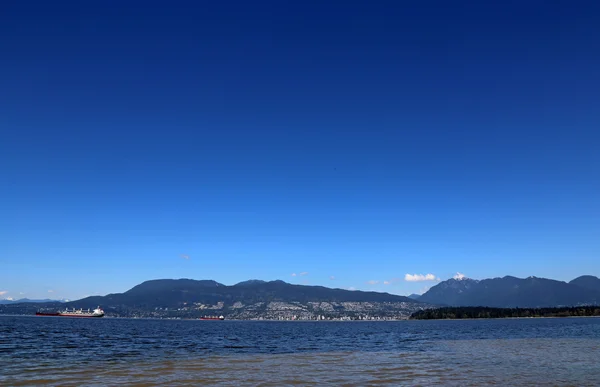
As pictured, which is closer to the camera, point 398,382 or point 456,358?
point 398,382

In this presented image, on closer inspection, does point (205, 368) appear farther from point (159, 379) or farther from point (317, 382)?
point (317, 382)

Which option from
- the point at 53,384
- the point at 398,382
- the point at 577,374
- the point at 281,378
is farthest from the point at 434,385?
the point at 53,384

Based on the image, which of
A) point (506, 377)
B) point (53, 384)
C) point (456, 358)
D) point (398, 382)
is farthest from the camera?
point (456, 358)

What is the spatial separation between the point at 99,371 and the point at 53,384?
577 centimetres

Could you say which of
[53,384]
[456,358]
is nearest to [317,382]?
[53,384]

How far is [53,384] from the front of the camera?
957 inches

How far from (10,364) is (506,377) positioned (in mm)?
34581

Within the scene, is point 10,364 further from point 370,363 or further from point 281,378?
point 370,363

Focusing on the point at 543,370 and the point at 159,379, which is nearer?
the point at 159,379

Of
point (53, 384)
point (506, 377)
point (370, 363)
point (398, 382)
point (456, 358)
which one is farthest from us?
point (456, 358)

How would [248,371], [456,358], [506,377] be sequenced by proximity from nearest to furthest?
[506,377] → [248,371] → [456,358]

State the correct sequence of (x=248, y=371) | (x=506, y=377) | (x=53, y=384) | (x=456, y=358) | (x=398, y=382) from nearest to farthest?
(x=53, y=384) → (x=398, y=382) → (x=506, y=377) → (x=248, y=371) → (x=456, y=358)

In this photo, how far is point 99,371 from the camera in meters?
29.9

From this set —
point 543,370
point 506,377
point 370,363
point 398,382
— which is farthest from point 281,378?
point 543,370
